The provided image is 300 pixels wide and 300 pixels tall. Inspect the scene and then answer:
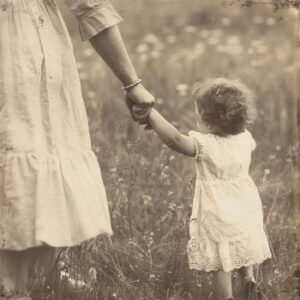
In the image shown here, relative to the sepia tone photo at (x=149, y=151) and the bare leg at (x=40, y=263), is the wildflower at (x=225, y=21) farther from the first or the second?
the bare leg at (x=40, y=263)

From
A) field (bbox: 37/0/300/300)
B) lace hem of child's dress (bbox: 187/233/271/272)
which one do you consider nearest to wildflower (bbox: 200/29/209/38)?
field (bbox: 37/0/300/300)

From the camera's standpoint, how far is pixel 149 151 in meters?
2.06

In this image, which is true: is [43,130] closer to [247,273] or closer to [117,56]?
[117,56]

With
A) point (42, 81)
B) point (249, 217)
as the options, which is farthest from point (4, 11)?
point (249, 217)

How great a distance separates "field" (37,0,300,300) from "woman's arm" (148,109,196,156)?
227 millimetres

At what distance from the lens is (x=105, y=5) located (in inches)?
58.7

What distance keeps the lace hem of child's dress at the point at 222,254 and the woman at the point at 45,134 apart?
274 millimetres

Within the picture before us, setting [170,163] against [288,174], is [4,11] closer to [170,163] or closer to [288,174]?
[170,163]

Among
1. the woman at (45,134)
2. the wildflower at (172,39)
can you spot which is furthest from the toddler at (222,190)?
the wildflower at (172,39)

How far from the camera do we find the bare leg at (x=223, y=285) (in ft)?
5.48

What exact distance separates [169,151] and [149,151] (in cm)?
7

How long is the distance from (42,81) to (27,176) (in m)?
0.23

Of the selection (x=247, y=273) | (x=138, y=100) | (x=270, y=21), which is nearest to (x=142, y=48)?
(x=270, y=21)

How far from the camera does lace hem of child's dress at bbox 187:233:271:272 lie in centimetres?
166
